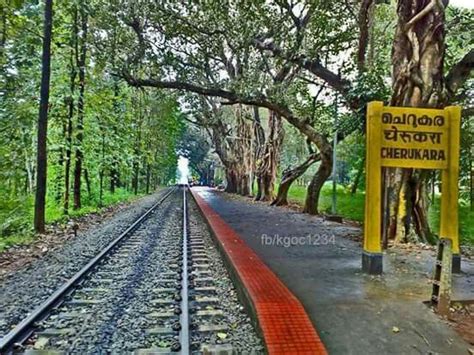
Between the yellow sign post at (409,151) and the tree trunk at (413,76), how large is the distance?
6.00ft

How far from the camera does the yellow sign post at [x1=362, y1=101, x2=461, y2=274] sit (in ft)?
20.9

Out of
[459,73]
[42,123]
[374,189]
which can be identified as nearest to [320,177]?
[459,73]

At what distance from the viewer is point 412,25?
27.2 ft

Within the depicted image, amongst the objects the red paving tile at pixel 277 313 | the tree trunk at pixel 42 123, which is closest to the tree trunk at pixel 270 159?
the tree trunk at pixel 42 123

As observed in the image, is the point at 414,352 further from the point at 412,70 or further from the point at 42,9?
the point at 42,9

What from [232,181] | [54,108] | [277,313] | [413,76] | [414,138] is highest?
[54,108]

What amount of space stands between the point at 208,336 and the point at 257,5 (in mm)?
11391

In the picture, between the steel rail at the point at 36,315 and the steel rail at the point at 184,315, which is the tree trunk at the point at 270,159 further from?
the steel rail at the point at 36,315

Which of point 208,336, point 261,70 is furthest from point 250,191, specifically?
point 208,336

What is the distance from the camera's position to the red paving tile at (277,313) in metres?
3.69

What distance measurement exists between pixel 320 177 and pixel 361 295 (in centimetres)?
1121

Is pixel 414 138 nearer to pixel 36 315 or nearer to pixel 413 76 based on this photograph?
pixel 413 76

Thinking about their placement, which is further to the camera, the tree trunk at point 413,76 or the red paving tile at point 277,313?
the tree trunk at point 413,76

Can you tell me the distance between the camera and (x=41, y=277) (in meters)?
6.94
